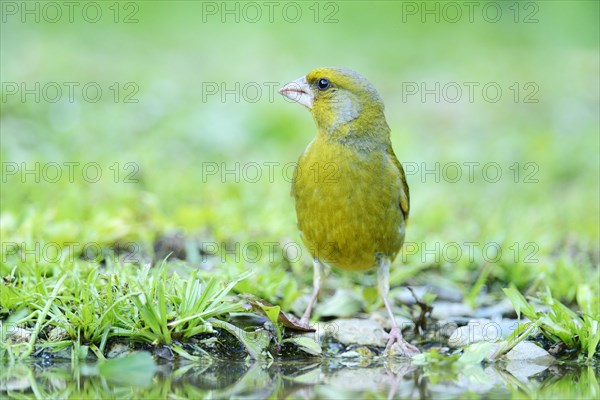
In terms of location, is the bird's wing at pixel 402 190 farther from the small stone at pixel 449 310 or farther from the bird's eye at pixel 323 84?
the small stone at pixel 449 310

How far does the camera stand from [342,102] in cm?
555

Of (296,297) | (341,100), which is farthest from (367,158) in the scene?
(296,297)

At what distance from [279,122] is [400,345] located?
581 centimetres

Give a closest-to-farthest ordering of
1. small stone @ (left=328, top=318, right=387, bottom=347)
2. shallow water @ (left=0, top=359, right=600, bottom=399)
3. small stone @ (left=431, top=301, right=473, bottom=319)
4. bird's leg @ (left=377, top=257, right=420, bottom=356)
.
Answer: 1. shallow water @ (left=0, top=359, right=600, bottom=399)
2. bird's leg @ (left=377, top=257, right=420, bottom=356)
3. small stone @ (left=328, top=318, right=387, bottom=347)
4. small stone @ (left=431, top=301, right=473, bottom=319)

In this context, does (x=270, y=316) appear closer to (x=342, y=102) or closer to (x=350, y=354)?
(x=350, y=354)

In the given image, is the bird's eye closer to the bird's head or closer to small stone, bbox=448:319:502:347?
the bird's head

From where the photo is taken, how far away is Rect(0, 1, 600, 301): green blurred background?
6.62 m

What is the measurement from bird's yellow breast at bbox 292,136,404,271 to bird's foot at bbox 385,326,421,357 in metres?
0.58

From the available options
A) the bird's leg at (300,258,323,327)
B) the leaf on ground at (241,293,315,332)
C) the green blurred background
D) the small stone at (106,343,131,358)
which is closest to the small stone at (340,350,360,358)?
the leaf on ground at (241,293,315,332)

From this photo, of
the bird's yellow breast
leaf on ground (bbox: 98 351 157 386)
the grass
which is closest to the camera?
leaf on ground (bbox: 98 351 157 386)

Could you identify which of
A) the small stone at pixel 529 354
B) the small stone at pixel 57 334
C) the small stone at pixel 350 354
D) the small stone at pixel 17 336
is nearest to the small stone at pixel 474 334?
the small stone at pixel 529 354

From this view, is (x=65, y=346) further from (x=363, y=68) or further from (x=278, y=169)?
(x=363, y=68)

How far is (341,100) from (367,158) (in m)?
0.44

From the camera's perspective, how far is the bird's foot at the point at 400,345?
16.3 ft
